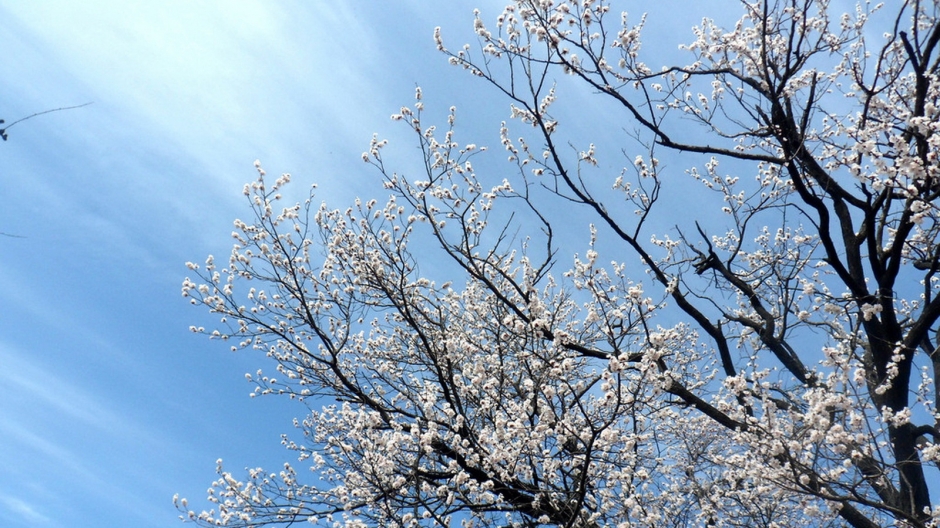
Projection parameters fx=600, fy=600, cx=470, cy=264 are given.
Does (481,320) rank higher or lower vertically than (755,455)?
higher

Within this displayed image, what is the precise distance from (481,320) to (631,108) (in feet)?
15.8

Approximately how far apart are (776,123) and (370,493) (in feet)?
20.6

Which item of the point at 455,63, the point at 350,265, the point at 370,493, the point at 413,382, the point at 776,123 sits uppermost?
the point at 455,63

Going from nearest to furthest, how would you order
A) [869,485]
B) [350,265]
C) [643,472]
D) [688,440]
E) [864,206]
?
[643,472] < [869,485] < [864,206] < [350,265] < [688,440]

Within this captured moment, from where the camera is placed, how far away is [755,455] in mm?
6031

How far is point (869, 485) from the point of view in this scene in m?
5.96

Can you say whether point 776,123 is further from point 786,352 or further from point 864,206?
point 786,352

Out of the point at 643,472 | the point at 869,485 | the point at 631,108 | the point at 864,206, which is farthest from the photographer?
the point at 631,108


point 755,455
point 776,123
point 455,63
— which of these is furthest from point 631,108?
point 755,455

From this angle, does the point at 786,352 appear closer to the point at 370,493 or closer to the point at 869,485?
the point at 869,485

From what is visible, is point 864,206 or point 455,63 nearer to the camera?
point 864,206

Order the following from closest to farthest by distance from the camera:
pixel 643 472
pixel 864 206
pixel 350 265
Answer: pixel 643 472
pixel 864 206
pixel 350 265

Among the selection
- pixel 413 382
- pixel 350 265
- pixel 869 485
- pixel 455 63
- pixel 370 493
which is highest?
pixel 455 63

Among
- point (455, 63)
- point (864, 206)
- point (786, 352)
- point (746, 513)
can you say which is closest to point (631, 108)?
point (455, 63)
